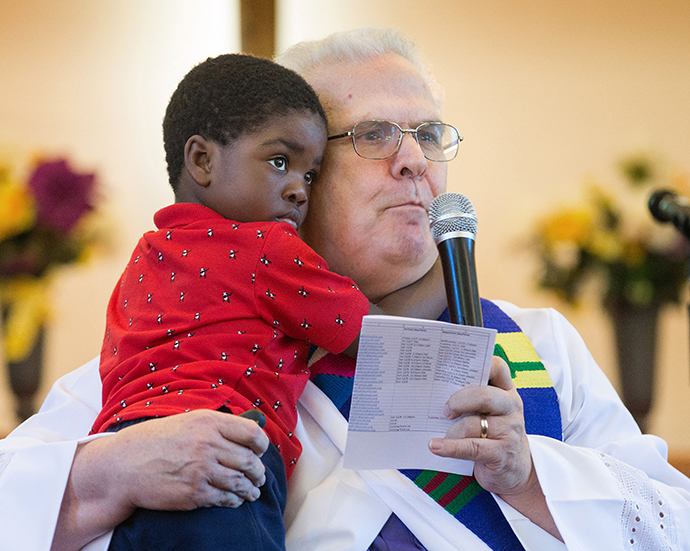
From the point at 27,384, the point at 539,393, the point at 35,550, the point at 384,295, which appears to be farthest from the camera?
the point at 27,384

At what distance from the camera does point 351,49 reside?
2236 millimetres

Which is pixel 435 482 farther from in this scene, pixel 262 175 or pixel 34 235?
pixel 34 235

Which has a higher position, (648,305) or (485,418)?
(485,418)

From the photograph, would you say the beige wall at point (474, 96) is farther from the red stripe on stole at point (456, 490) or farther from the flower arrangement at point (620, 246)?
the red stripe on stole at point (456, 490)

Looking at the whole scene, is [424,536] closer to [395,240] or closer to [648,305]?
[395,240]

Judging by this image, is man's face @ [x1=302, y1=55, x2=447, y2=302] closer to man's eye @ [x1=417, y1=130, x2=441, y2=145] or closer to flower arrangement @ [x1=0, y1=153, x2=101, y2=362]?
man's eye @ [x1=417, y1=130, x2=441, y2=145]

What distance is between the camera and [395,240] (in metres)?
2.04

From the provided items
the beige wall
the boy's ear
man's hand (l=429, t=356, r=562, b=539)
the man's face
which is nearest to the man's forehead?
the man's face

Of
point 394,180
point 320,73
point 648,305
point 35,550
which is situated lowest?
point 648,305

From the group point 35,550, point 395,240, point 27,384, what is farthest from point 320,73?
point 27,384

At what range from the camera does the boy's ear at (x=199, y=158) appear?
165 centimetres

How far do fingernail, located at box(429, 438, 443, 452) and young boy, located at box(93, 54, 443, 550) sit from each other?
0.30m

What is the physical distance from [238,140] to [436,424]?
0.80 metres

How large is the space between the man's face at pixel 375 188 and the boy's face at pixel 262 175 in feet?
1.36
